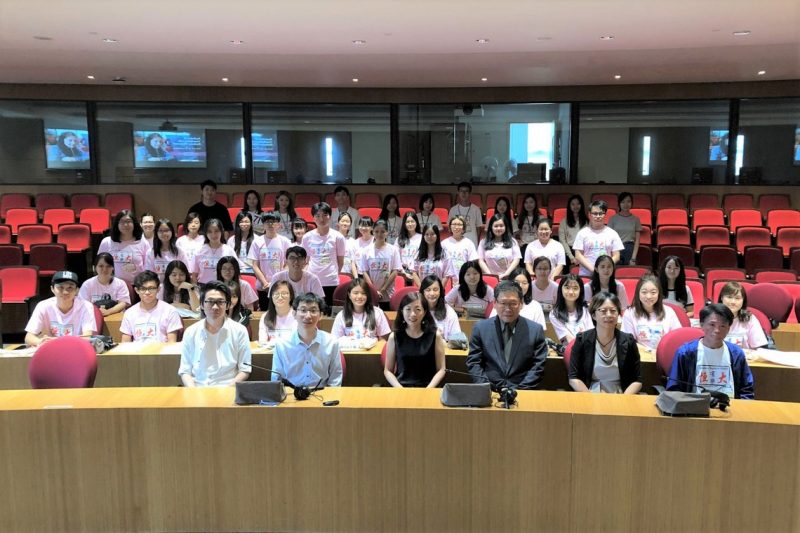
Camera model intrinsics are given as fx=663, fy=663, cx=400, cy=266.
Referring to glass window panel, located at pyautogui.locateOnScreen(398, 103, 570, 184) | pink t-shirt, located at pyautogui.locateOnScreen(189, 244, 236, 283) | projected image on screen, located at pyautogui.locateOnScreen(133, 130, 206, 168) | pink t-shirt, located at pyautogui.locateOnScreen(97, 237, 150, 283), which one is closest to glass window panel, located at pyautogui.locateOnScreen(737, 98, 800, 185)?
glass window panel, located at pyautogui.locateOnScreen(398, 103, 570, 184)

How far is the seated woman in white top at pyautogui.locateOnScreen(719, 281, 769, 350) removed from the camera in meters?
4.80

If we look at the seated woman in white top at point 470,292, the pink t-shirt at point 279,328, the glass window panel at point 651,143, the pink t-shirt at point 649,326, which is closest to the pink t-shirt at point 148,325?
the pink t-shirt at point 279,328

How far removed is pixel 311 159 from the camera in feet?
41.0

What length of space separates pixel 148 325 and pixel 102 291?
1.18m

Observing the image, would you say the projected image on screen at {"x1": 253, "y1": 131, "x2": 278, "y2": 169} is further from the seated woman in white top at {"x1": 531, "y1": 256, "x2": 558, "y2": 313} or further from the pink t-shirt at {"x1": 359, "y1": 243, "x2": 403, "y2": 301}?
the seated woman in white top at {"x1": 531, "y1": 256, "x2": 558, "y2": 313}

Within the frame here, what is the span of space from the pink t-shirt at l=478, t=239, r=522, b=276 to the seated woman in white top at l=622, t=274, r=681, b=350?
7.11 ft

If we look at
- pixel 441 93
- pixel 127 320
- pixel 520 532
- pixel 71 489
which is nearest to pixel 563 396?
pixel 520 532

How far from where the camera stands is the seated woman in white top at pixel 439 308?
4.86 m

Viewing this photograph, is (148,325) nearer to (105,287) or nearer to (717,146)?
(105,287)

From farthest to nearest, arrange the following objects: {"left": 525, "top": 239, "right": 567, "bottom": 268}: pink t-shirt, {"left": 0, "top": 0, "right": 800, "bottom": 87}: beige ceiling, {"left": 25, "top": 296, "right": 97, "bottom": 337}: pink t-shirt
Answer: {"left": 525, "top": 239, "right": 567, "bottom": 268}: pink t-shirt, {"left": 0, "top": 0, "right": 800, "bottom": 87}: beige ceiling, {"left": 25, "top": 296, "right": 97, "bottom": 337}: pink t-shirt

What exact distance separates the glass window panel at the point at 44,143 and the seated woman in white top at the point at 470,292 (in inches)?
352

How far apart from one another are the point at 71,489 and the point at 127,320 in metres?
2.03

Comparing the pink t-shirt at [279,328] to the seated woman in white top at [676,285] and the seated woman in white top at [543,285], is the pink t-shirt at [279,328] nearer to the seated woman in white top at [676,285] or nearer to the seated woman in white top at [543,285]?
the seated woman in white top at [543,285]

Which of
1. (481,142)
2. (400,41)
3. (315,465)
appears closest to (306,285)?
(315,465)
